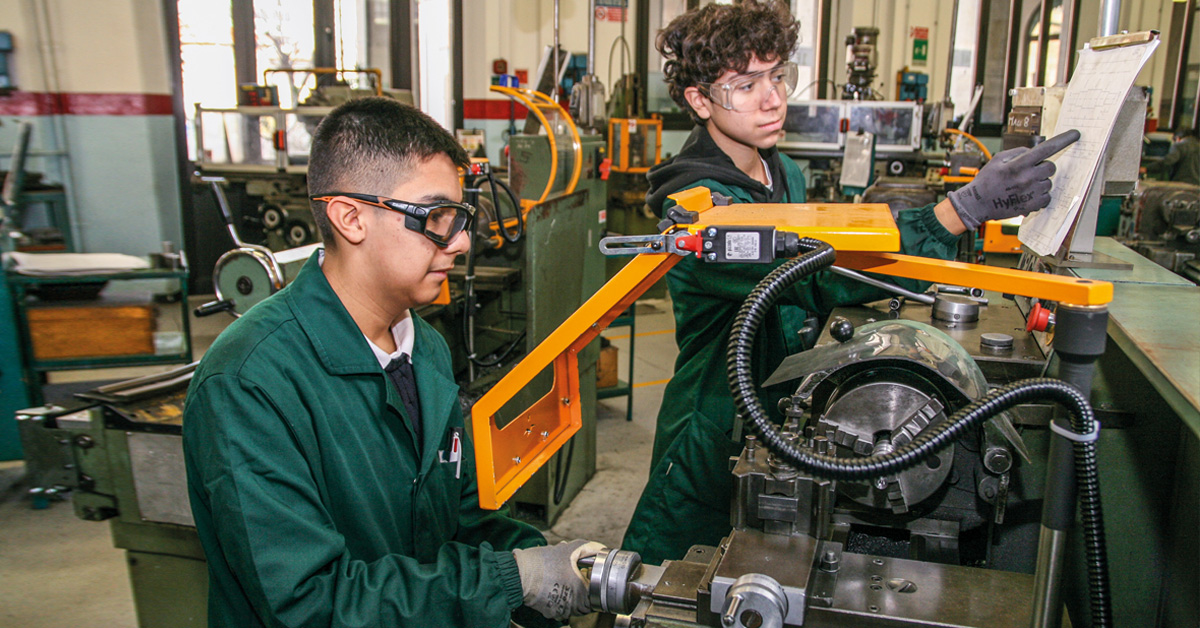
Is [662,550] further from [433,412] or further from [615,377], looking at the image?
[615,377]

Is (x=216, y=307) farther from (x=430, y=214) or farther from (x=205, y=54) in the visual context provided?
(x=205, y=54)

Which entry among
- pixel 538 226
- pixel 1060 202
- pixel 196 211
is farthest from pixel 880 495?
pixel 196 211

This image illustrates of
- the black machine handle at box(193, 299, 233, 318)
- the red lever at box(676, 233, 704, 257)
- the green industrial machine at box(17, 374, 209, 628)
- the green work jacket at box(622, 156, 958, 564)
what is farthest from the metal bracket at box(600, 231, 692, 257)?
the black machine handle at box(193, 299, 233, 318)

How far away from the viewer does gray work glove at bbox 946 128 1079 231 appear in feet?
3.65

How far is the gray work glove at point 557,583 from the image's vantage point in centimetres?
98

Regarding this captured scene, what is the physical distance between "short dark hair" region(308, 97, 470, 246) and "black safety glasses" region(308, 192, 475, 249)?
0.06 feet

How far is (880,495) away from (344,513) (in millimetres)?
657

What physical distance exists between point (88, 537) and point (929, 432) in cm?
273

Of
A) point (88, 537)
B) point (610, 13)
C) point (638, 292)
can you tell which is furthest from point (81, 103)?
point (638, 292)

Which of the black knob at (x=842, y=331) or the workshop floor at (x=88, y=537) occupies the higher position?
the black knob at (x=842, y=331)

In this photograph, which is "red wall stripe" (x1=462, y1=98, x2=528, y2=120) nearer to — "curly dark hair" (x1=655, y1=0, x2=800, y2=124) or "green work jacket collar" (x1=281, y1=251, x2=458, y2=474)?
"curly dark hair" (x1=655, y1=0, x2=800, y2=124)

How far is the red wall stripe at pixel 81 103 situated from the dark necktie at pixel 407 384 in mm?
4235

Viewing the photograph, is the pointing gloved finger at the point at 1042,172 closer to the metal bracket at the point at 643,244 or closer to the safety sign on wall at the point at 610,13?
the metal bracket at the point at 643,244

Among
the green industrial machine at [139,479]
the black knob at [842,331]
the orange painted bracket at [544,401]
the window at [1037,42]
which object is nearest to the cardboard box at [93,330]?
the green industrial machine at [139,479]
